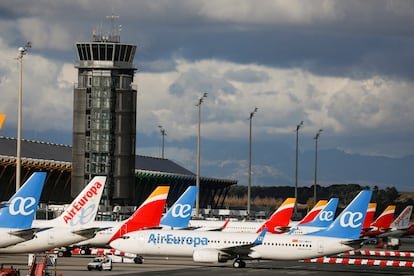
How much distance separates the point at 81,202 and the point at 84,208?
57cm

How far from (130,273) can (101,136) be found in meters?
105

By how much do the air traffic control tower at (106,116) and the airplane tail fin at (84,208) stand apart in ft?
321

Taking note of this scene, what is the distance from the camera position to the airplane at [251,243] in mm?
87375

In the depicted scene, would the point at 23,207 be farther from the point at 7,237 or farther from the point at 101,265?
the point at 101,265

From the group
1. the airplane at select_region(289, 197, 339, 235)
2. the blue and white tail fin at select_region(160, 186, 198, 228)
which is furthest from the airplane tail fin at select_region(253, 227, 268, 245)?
the airplane at select_region(289, 197, 339, 235)

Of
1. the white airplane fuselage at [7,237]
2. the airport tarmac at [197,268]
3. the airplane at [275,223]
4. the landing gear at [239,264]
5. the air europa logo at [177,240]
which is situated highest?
the airplane at [275,223]

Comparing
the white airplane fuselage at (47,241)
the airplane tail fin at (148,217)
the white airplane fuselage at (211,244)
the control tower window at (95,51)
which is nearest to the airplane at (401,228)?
the control tower window at (95,51)

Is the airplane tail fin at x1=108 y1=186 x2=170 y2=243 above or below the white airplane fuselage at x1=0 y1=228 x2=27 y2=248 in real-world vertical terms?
above

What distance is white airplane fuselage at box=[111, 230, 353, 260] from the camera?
290 ft

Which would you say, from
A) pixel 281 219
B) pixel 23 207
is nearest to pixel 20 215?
pixel 23 207

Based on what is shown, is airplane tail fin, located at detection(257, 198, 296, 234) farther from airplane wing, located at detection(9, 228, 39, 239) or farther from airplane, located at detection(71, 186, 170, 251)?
airplane wing, located at detection(9, 228, 39, 239)

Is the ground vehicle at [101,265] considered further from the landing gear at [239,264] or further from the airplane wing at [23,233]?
the airplane wing at [23,233]

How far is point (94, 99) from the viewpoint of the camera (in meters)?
181

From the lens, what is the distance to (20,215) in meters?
68.5
